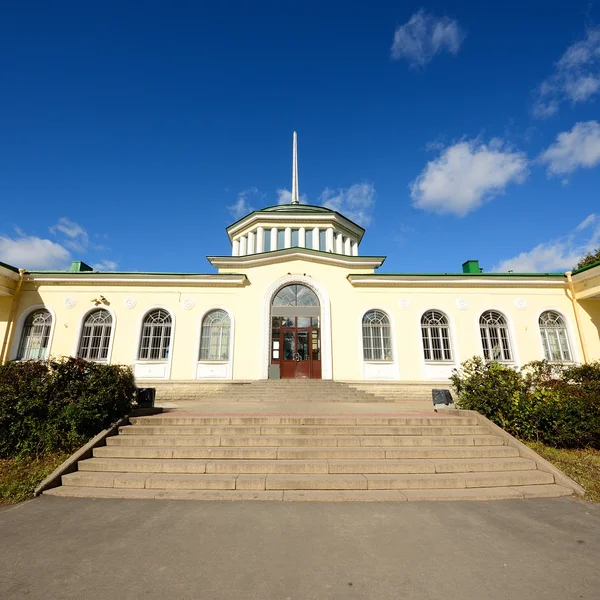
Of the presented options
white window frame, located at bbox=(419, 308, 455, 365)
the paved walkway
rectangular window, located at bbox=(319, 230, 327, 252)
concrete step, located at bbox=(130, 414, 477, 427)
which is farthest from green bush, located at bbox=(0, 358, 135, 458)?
rectangular window, located at bbox=(319, 230, 327, 252)

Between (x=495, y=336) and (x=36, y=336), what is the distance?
22.8 m

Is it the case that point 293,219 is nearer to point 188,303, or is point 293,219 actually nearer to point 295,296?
point 295,296

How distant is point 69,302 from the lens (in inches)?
608

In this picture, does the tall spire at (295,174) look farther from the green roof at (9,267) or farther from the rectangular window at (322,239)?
the green roof at (9,267)

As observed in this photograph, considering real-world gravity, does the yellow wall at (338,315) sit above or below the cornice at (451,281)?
below

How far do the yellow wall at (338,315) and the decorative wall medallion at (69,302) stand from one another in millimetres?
103

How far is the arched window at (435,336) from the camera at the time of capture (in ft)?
49.8

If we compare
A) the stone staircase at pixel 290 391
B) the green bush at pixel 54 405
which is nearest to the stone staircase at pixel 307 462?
the green bush at pixel 54 405

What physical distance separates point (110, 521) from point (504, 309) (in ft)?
57.0

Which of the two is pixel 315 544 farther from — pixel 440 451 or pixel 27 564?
pixel 440 451

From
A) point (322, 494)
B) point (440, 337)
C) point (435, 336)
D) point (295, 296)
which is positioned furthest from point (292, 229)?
point (322, 494)

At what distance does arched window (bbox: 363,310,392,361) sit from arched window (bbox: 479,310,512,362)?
467 centimetres

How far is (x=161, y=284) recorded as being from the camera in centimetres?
1576

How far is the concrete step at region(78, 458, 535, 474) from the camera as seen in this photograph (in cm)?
572
